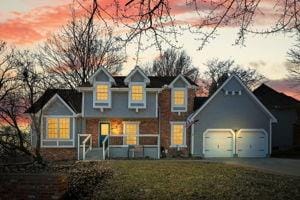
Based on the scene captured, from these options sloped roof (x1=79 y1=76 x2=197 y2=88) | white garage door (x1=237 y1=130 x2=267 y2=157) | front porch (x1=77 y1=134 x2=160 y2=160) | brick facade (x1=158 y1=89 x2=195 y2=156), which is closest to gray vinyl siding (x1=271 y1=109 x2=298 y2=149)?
white garage door (x1=237 y1=130 x2=267 y2=157)

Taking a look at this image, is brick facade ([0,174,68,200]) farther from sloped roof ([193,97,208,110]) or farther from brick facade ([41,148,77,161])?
sloped roof ([193,97,208,110])

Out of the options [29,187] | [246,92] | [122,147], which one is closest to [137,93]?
[122,147]

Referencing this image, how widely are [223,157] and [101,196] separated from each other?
1104 inches

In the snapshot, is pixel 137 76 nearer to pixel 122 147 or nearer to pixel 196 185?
pixel 122 147

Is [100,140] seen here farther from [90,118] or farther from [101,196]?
[101,196]

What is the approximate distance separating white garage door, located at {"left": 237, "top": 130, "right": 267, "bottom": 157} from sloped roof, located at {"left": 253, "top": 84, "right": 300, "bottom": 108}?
8952 mm

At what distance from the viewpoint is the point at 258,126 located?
45.4 metres

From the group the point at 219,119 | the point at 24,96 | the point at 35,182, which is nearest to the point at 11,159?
the point at 35,182

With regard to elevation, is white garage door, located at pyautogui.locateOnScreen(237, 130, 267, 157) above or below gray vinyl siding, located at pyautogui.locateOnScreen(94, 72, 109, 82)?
below

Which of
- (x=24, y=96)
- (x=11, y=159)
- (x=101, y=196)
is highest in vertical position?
(x=24, y=96)

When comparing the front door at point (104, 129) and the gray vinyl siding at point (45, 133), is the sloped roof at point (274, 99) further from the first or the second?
the gray vinyl siding at point (45, 133)

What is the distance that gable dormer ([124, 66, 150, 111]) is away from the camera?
44250 mm

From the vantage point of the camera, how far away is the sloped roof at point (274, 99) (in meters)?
53.8

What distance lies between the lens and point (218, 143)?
4497cm
